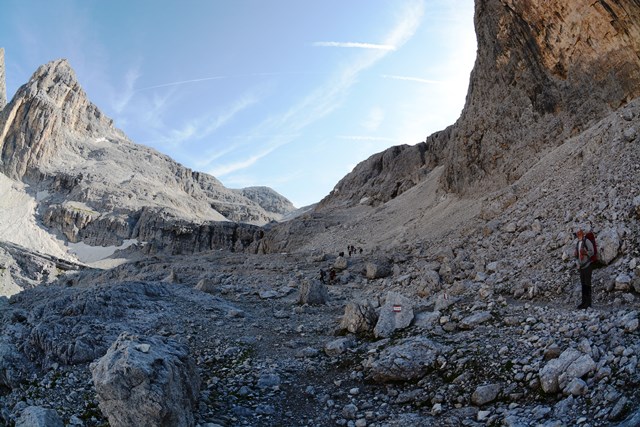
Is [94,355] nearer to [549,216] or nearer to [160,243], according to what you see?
[549,216]

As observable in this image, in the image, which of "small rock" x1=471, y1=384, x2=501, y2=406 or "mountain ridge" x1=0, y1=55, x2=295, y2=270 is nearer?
"small rock" x1=471, y1=384, x2=501, y2=406

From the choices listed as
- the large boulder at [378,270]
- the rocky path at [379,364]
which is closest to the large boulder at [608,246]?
the rocky path at [379,364]

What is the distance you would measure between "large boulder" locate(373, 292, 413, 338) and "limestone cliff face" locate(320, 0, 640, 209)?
21582 millimetres

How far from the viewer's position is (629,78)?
81.6ft

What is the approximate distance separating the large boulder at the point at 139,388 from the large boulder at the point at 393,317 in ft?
17.7

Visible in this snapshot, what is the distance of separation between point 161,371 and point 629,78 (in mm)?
28131

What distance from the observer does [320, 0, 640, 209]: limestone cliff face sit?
25.1 m

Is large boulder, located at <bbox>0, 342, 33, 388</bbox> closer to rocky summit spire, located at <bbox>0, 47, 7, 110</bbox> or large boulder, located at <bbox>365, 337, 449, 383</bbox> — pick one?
large boulder, located at <bbox>365, 337, 449, 383</bbox>

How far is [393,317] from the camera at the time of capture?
459 inches

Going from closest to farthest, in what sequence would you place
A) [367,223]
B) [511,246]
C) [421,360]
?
1. [421,360]
2. [511,246]
3. [367,223]

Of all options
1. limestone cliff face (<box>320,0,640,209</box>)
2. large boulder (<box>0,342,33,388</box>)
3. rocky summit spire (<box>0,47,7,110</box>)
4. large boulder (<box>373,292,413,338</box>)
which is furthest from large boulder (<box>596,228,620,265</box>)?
rocky summit spire (<box>0,47,7,110</box>)

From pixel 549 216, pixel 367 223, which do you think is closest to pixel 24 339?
pixel 549 216

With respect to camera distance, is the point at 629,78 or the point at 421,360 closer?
the point at 421,360

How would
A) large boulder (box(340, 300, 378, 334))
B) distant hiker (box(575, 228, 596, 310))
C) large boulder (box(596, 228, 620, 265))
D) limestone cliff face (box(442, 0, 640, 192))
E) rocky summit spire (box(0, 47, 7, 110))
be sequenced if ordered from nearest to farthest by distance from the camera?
distant hiker (box(575, 228, 596, 310)) < large boulder (box(596, 228, 620, 265)) < large boulder (box(340, 300, 378, 334)) < limestone cliff face (box(442, 0, 640, 192)) < rocky summit spire (box(0, 47, 7, 110))
